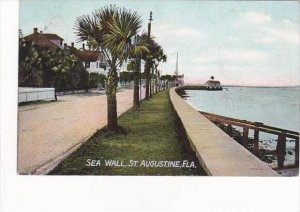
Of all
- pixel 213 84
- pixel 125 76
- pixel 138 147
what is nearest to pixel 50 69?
pixel 125 76

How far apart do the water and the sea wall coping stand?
46mm

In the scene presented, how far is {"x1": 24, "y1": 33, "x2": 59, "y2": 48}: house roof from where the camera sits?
149 cm

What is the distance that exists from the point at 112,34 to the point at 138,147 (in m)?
0.28

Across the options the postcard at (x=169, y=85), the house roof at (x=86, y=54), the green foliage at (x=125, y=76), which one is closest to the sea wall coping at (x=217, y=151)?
the postcard at (x=169, y=85)

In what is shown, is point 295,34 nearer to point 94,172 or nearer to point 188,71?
point 188,71

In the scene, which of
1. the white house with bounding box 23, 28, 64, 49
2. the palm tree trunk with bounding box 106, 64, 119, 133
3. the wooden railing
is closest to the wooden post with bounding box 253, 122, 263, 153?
the wooden railing

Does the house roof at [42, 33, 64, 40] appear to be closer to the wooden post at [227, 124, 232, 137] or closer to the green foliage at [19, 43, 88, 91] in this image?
the green foliage at [19, 43, 88, 91]

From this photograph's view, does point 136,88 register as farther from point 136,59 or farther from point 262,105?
point 262,105

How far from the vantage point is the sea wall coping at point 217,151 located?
148 cm

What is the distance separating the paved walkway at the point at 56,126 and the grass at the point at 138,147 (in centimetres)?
2
